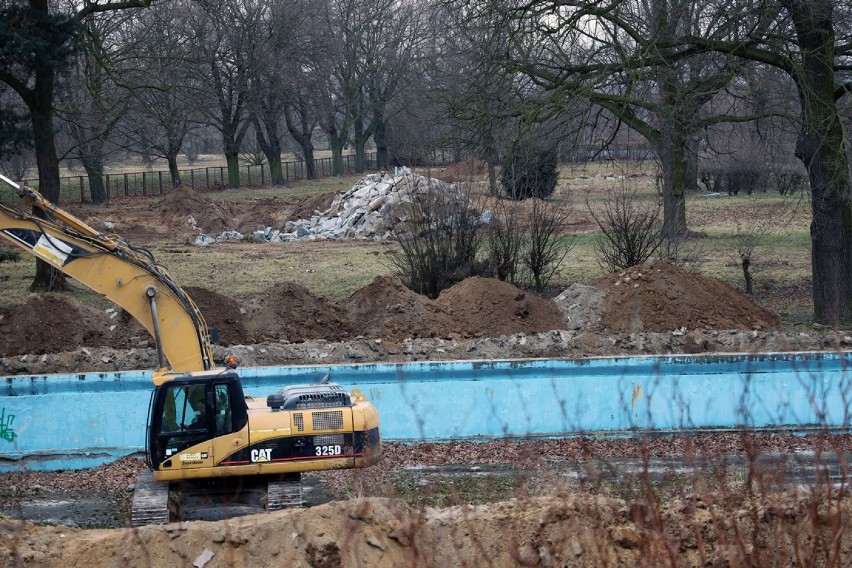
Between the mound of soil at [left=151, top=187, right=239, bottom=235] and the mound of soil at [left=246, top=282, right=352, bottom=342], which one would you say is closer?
the mound of soil at [left=246, top=282, right=352, bottom=342]

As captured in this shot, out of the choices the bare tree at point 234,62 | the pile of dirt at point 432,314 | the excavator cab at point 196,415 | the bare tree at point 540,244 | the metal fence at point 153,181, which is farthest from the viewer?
the bare tree at point 234,62

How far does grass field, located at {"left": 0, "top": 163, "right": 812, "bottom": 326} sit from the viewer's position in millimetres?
22281

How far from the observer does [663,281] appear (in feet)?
61.7

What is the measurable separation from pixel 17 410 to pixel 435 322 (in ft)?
24.0

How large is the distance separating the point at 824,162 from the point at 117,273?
489 inches

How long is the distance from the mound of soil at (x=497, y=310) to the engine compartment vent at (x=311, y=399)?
8353 mm

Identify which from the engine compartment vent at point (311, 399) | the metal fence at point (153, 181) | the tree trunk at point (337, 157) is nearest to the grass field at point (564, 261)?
the engine compartment vent at point (311, 399)

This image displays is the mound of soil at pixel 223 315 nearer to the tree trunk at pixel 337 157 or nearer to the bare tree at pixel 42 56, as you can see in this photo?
the bare tree at pixel 42 56

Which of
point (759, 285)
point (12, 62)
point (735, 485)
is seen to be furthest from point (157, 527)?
point (759, 285)

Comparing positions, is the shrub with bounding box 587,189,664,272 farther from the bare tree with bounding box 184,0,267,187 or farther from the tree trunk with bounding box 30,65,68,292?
the bare tree with bounding box 184,0,267,187

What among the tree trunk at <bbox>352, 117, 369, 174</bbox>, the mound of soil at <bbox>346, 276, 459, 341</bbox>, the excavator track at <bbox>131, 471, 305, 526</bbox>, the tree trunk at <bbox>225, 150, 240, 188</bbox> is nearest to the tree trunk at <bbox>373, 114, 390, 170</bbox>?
the tree trunk at <bbox>352, 117, 369, 174</bbox>

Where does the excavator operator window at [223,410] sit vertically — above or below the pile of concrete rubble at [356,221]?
below

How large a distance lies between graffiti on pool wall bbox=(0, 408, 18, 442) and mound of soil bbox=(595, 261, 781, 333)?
394 inches

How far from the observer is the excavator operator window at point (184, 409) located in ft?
31.5
